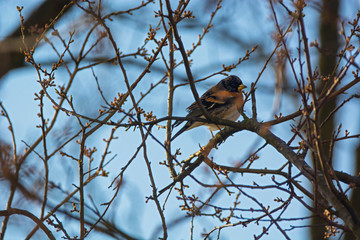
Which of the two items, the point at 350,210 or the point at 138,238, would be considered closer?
the point at 350,210

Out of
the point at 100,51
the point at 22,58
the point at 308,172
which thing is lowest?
the point at 308,172

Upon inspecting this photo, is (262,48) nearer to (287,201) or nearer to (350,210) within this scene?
(287,201)

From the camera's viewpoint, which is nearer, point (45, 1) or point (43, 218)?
point (43, 218)

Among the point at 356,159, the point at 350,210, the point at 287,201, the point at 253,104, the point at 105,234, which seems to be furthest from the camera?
the point at 356,159

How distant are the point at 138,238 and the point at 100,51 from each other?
231 cm

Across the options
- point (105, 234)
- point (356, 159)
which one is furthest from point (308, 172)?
point (356, 159)

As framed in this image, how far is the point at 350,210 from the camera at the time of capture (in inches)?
117

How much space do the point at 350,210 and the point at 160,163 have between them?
174 centimetres

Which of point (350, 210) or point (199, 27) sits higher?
point (199, 27)

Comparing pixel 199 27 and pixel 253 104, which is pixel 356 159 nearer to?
pixel 199 27

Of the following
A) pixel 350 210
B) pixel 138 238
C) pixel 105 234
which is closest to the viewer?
pixel 350 210

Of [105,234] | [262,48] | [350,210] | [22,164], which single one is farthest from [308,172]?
[262,48]

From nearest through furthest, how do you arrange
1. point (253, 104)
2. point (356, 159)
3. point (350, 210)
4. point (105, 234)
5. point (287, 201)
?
point (350, 210), point (287, 201), point (105, 234), point (253, 104), point (356, 159)

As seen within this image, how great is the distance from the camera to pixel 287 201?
366 cm
